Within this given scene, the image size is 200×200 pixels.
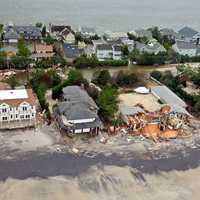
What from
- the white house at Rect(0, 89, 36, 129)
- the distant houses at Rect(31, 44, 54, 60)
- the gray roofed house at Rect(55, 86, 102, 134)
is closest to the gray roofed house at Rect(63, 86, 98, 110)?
the gray roofed house at Rect(55, 86, 102, 134)

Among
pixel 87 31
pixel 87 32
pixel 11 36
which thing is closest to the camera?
pixel 11 36

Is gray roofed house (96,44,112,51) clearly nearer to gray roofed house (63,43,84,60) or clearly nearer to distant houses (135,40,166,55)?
gray roofed house (63,43,84,60)

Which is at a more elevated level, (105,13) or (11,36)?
(105,13)

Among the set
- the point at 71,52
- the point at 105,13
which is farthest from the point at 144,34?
the point at 105,13

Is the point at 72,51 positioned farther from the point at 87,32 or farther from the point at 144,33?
the point at 144,33

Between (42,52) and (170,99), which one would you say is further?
(42,52)

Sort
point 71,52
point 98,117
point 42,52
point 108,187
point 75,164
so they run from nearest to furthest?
point 108,187 → point 75,164 → point 98,117 → point 42,52 → point 71,52
